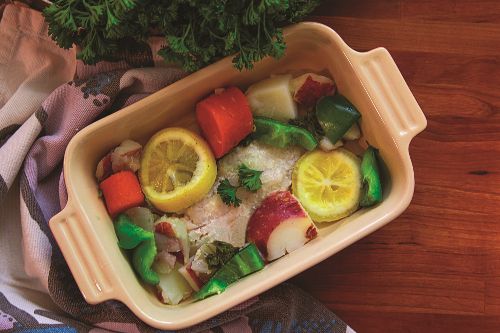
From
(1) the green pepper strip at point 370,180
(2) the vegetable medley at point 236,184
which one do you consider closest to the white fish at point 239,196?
(2) the vegetable medley at point 236,184

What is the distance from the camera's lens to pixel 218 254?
1.08 meters

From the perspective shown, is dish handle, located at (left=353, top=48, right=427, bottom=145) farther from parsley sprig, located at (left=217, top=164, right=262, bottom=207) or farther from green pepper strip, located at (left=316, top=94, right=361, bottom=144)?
parsley sprig, located at (left=217, top=164, right=262, bottom=207)

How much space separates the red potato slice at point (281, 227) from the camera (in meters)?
1.08

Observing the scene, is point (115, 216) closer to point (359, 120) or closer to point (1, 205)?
point (1, 205)

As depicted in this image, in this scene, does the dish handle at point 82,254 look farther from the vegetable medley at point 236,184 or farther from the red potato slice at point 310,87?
the red potato slice at point 310,87

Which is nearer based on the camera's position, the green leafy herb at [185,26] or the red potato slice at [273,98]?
the green leafy herb at [185,26]

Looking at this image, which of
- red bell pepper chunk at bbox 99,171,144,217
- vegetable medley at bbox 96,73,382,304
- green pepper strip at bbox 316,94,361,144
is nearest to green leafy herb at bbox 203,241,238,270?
vegetable medley at bbox 96,73,382,304

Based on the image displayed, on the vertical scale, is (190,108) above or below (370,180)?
above

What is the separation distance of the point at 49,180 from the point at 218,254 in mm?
317

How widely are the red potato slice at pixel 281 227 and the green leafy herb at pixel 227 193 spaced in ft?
0.15

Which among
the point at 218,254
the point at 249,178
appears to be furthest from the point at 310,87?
the point at 218,254

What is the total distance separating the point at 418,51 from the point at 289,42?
243 mm

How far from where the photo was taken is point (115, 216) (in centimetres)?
110

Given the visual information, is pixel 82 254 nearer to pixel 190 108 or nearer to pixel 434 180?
pixel 190 108
